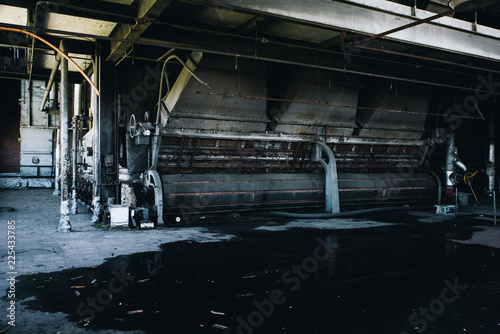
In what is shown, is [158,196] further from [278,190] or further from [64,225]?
[278,190]

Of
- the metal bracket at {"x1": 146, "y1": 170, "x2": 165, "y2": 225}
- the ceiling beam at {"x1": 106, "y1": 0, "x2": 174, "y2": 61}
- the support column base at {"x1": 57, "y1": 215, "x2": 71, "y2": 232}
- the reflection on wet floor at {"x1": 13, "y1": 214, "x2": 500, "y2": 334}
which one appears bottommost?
the reflection on wet floor at {"x1": 13, "y1": 214, "x2": 500, "y2": 334}

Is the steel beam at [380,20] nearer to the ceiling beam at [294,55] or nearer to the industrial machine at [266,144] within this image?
the ceiling beam at [294,55]

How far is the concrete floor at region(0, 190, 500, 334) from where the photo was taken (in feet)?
9.36

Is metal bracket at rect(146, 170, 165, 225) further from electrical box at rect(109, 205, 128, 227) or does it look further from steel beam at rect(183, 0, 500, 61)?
steel beam at rect(183, 0, 500, 61)

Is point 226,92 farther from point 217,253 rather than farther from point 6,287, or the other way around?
point 6,287

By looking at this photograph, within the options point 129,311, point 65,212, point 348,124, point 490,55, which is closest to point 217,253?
point 129,311

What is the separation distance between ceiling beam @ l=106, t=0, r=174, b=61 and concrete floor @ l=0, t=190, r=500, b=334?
302 centimetres

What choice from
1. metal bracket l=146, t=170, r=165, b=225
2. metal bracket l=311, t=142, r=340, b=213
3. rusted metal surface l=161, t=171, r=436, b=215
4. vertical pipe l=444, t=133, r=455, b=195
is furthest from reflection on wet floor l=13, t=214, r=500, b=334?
vertical pipe l=444, t=133, r=455, b=195

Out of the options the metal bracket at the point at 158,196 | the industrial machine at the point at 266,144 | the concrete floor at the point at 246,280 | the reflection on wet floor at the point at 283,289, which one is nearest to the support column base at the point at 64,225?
the concrete floor at the point at 246,280

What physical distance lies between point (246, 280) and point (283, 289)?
0.42m

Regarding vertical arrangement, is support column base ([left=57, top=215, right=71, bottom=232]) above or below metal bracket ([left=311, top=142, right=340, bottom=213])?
below

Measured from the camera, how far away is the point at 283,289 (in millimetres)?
3568

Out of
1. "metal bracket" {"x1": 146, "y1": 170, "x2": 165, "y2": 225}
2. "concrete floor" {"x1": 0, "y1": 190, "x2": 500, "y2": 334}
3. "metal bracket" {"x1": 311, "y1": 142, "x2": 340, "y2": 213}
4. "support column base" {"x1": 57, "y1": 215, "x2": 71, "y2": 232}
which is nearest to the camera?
"concrete floor" {"x1": 0, "y1": 190, "x2": 500, "y2": 334}

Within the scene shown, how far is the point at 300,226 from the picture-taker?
688 cm
